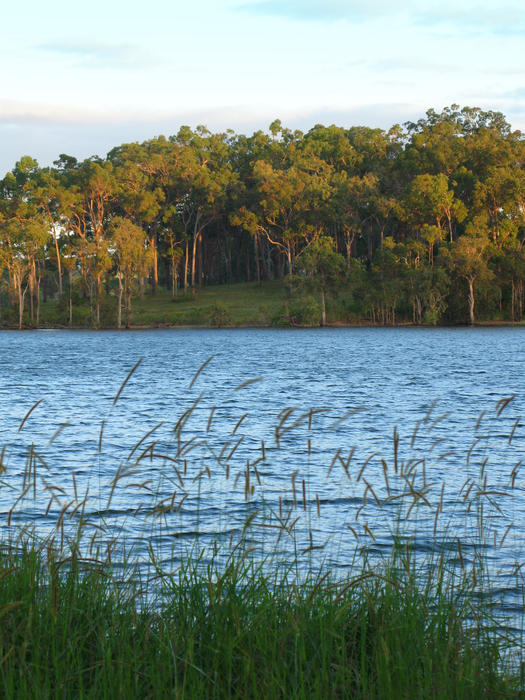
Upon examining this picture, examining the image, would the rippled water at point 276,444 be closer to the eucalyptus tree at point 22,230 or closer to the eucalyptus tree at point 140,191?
the eucalyptus tree at point 22,230

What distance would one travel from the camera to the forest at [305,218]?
4230 inches

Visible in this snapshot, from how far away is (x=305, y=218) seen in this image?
120 m

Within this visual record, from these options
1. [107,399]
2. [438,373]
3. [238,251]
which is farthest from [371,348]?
[238,251]

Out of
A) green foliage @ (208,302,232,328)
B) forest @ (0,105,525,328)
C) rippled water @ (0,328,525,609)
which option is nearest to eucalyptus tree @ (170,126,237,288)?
forest @ (0,105,525,328)

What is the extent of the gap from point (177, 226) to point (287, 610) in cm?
12677

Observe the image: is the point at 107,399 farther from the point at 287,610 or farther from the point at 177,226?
the point at 177,226

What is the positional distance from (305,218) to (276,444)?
112 meters

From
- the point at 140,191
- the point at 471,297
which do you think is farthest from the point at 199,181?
the point at 471,297

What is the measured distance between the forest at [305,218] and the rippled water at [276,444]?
1024 inches

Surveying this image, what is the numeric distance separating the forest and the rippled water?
26.0m

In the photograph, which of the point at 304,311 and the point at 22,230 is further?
the point at 304,311

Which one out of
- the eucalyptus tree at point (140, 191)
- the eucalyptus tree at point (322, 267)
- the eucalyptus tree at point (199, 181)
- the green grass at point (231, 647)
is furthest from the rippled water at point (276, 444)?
the eucalyptus tree at point (199, 181)

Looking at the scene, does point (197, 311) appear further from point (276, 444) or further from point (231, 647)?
point (231, 647)

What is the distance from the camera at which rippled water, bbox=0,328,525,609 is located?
408 inches
